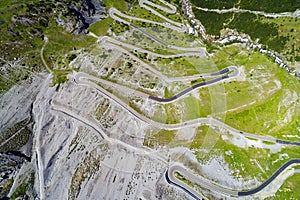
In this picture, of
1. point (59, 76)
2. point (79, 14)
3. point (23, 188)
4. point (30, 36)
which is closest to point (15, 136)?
point (23, 188)

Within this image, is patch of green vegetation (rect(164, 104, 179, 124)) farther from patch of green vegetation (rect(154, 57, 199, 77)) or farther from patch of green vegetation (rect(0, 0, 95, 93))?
patch of green vegetation (rect(0, 0, 95, 93))

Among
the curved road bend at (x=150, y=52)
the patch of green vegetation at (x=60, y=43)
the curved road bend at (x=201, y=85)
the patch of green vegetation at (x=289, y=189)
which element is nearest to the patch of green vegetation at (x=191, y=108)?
the curved road bend at (x=201, y=85)

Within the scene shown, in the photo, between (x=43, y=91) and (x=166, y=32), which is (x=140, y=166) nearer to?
(x=43, y=91)

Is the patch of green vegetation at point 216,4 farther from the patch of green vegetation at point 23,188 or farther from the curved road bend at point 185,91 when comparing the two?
the patch of green vegetation at point 23,188

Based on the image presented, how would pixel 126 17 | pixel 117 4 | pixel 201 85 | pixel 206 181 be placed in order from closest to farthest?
1. pixel 206 181
2. pixel 201 85
3. pixel 126 17
4. pixel 117 4

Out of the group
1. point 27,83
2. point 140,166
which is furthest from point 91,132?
point 27,83

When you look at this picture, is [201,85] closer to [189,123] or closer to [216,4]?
[189,123]
